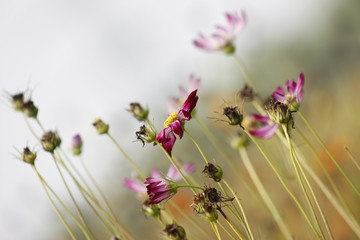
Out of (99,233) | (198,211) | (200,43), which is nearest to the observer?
(198,211)

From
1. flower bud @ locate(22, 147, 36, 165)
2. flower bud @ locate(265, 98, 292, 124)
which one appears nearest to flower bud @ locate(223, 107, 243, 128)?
flower bud @ locate(265, 98, 292, 124)

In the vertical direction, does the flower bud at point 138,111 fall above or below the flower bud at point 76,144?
below

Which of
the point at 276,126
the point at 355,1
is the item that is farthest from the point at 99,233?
the point at 355,1

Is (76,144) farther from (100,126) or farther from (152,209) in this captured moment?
(152,209)

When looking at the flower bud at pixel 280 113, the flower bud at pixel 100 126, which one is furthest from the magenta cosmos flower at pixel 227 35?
the flower bud at pixel 280 113

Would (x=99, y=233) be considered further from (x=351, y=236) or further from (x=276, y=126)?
(x=276, y=126)

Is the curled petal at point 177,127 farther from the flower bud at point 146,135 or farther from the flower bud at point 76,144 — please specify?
the flower bud at point 76,144

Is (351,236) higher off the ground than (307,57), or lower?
lower
